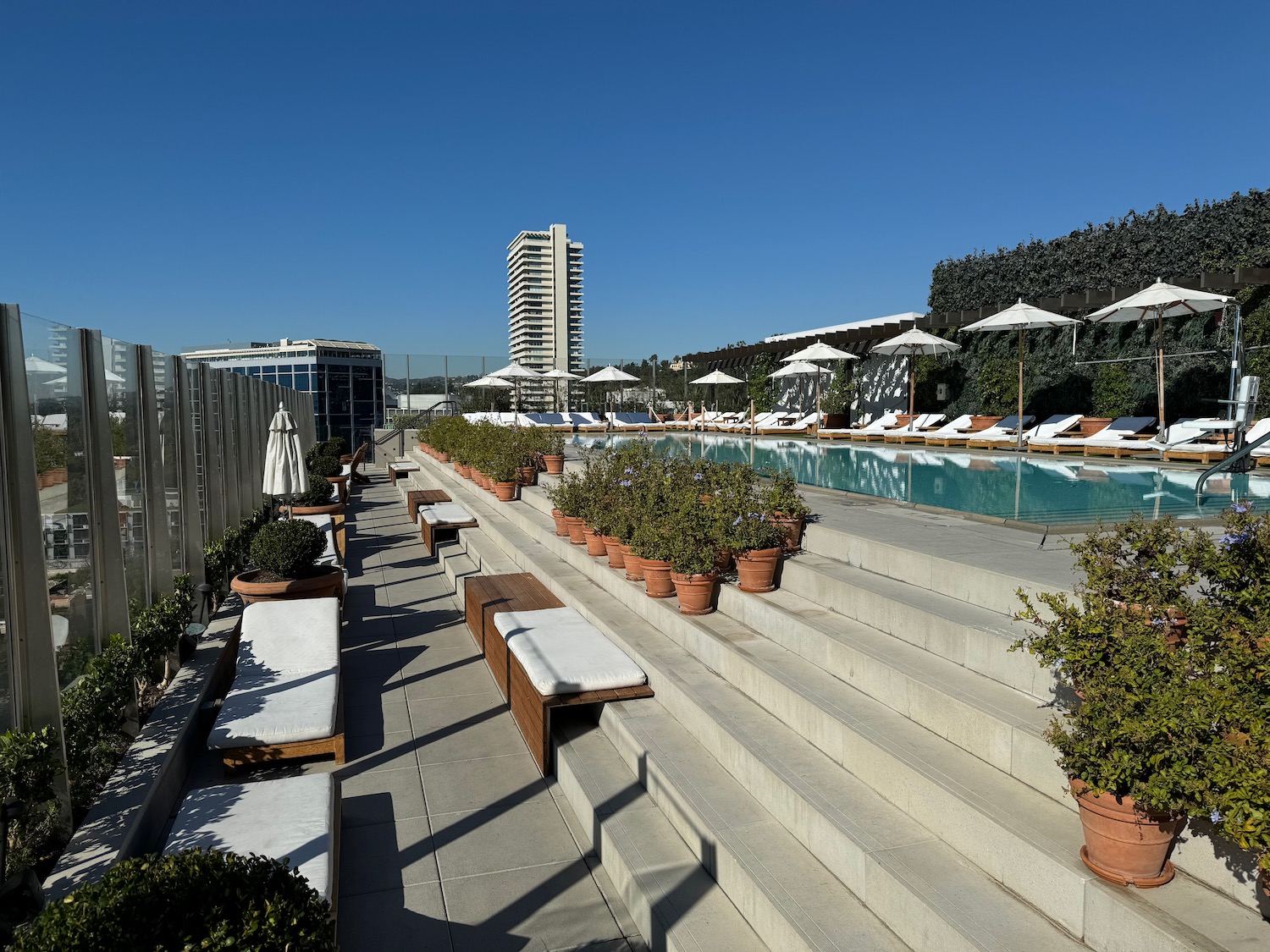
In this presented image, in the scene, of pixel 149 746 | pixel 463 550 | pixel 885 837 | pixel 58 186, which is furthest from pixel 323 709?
pixel 58 186

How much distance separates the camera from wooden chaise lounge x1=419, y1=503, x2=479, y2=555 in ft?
33.2

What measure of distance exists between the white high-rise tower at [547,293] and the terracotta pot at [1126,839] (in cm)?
11921

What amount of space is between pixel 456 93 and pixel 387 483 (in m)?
10.6

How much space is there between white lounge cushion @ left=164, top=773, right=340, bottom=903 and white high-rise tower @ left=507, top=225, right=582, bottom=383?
117600 millimetres

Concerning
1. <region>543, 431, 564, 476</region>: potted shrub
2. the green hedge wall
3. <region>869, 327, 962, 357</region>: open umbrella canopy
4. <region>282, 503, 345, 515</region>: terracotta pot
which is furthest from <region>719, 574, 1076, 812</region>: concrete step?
<region>869, 327, 962, 357</region>: open umbrella canopy

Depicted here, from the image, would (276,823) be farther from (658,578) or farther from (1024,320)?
(1024,320)

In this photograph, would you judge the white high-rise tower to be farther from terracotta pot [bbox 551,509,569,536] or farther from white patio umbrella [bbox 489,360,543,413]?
terracotta pot [bbox 551,509,569,536]

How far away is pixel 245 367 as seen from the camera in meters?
35.0

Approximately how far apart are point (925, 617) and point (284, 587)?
4918mm

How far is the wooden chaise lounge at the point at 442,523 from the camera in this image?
33.2 ft

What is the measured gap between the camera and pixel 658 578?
523cm

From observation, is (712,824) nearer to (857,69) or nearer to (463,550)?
(463,550)

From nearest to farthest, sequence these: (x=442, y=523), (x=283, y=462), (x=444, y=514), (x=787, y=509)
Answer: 1. (x=787, y=509)
2. (x=283, y=462)
3. (x=442, y=523)
4. (x=444, y=514)

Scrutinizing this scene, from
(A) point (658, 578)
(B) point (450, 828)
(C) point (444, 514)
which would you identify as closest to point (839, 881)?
(B) point (450, 828)
